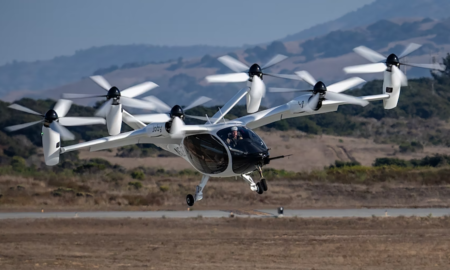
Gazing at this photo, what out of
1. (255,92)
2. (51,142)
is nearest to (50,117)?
(51,142)

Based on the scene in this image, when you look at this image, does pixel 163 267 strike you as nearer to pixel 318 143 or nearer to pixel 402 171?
pixel 402 171

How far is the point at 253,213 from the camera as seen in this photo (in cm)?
5706

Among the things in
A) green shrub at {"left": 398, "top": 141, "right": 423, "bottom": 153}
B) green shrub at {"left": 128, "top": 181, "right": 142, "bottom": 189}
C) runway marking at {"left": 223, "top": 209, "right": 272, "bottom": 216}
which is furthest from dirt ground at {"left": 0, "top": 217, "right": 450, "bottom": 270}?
green shrub at {"left": 398, "top": 141, "right": 423, "bottom": 153}

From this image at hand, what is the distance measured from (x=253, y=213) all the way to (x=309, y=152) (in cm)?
4607

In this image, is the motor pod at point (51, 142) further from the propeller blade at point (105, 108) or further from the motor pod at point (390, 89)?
the motor pod at point (390, 89)

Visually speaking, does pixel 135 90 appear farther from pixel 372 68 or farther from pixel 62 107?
pixel 372 68

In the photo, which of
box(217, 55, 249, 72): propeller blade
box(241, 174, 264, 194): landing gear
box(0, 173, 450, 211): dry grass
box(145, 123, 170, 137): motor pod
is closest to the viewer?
box(241, 174, 264, 194): landing gear

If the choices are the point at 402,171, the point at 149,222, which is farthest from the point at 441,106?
the point at 149,222

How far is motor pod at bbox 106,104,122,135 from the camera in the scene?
31062 mm

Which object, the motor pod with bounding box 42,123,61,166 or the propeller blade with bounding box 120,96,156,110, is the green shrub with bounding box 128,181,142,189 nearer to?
the motor pod with bounding box 42,123,61,166

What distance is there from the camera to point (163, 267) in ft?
138

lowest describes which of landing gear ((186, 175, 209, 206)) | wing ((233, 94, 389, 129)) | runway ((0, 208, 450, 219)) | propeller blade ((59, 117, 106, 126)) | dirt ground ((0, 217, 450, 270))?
dirt ground ((0, 217, 450, 270))

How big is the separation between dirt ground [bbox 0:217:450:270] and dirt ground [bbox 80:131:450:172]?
131 ft

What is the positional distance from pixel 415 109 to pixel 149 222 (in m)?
101
